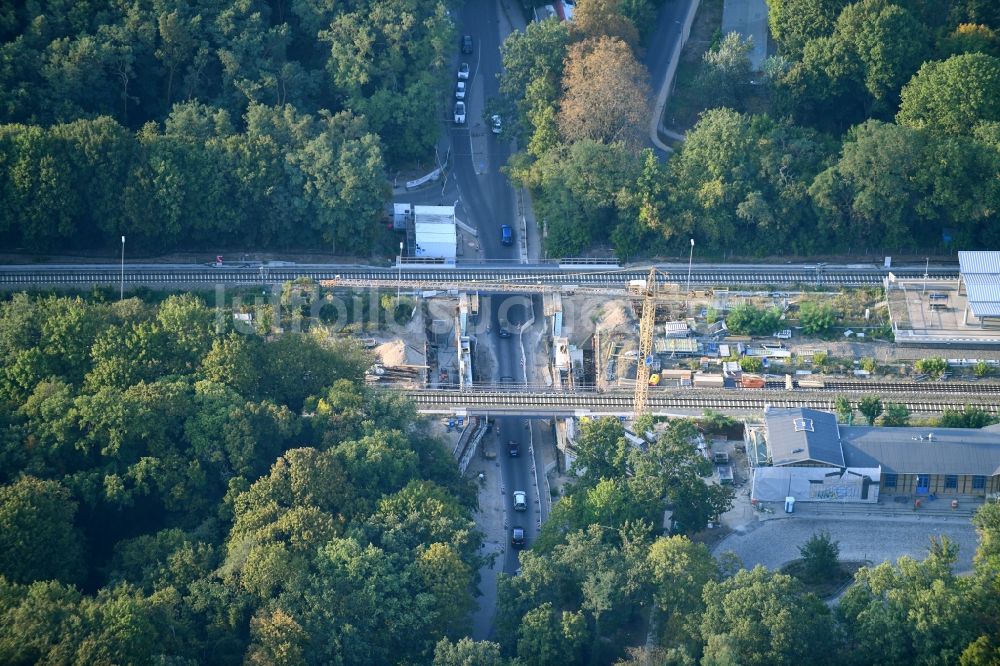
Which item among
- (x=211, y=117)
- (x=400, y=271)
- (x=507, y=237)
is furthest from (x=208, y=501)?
(x=507, y=237)

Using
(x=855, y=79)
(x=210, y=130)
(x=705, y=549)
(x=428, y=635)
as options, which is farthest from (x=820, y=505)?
(x=210, y=130)

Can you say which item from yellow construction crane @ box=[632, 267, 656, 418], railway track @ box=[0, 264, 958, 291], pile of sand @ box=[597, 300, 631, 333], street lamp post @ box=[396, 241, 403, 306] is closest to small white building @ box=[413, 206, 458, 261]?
street lamp post @ box=[396, 241, 403, 306]

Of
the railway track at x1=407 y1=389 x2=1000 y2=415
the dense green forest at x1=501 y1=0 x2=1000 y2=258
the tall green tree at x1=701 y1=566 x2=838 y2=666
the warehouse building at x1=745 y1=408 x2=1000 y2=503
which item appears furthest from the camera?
the dense green forest at x1=501 y1=0 x2=1000 y2=258

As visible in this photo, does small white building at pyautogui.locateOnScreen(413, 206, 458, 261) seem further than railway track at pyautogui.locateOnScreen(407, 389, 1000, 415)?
Yes

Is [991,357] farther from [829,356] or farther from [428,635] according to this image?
[428,635]

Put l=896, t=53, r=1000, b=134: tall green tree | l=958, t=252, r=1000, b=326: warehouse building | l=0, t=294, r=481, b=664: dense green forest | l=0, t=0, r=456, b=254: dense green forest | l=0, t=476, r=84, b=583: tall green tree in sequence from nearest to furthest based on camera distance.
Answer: l=0, t=294, r=481, b=664: dense green forest → l=0, t=476, r=84, b=583: tall green tree → l=958, t=252, r=1000, b=326: warehouse building → l=0, t=0, r=456, b=254: dense green forest → l=896, t=53, r=1000, b=134: tall green tree

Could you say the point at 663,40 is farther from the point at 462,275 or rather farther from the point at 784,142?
the point at 462,275

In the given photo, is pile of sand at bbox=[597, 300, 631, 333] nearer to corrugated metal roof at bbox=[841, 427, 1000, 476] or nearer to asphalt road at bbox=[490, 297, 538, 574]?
asphalt road at bbox=[490, 297, 538, 574]

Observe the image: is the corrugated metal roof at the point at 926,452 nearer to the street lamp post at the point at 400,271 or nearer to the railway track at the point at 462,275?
the railway track at the point at 462,275
